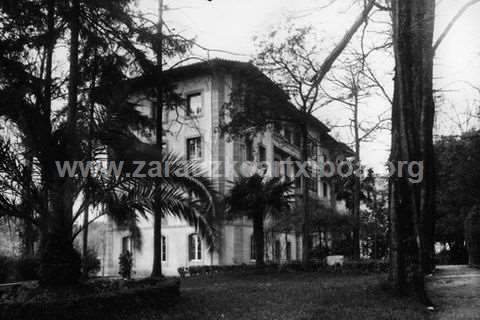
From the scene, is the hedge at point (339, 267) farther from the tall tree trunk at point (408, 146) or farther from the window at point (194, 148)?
the tall tree trunk at point (408, 146)

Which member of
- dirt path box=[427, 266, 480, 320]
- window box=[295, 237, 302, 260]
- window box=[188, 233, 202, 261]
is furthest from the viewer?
window box=[295, 237, 302, 260]

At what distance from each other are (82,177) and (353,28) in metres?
6.17

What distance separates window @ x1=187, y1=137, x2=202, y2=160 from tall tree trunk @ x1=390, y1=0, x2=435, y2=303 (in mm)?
22116

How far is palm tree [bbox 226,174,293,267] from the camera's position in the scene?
22.6 m

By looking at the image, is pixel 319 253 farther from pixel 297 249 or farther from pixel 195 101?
pixel 195 101

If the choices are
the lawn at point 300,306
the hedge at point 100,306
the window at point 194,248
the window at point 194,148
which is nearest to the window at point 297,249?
the window at point 194,248

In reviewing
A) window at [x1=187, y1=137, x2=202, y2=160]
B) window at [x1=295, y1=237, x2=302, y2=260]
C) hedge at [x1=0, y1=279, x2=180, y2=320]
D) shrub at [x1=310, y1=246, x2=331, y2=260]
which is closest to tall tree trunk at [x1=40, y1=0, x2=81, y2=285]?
hedge at [x1=0, y1=279, x2=180, y2=320]

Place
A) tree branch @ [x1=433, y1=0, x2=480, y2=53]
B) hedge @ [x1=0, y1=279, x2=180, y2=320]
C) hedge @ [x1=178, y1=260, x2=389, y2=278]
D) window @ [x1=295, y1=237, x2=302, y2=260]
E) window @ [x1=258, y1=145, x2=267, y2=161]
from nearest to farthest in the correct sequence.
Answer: hedge @ [x1=0, y1=279, x2=180, y2=320] → tree branch @ [x1=433, y1=0, x2=480, y2=53] → hedge @ [x1=178, y1=260, x2=389, y2=278] → window @ [x1=258, y1=145, x2=267, y2=161] → window @ [x1=295, y1=237, x2=302, y2=260]

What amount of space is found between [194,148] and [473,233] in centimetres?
1968

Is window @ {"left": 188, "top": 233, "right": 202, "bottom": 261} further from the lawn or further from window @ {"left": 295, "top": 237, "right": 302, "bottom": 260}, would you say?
the lawn

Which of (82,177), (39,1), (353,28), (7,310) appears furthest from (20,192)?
(353,28)

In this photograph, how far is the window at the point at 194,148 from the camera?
31.5 meters

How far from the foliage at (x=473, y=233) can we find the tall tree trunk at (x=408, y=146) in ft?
19.2

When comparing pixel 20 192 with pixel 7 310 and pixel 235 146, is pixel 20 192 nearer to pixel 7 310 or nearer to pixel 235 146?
pixel 7 310
